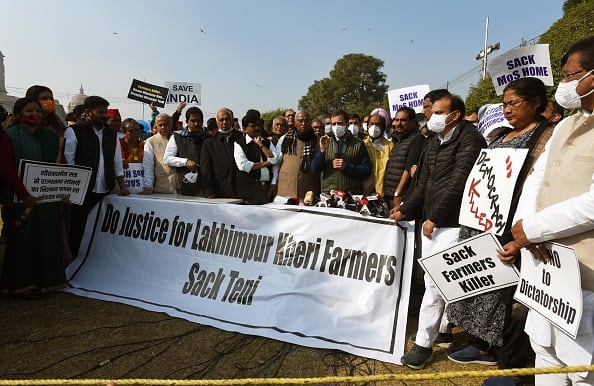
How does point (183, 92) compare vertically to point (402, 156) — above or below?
above

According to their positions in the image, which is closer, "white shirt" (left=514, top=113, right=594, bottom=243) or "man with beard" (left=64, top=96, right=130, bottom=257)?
"white shirt" (left=514, top=113, right=594, bottom=243)

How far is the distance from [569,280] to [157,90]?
29.4 ft

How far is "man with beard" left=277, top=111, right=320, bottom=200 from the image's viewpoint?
4785mm

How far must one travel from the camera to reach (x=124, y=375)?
8.43 feet

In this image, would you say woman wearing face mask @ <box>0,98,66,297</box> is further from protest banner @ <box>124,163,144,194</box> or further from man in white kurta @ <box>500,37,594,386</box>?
man in white kurta @ <box>500,37,594,386</box>

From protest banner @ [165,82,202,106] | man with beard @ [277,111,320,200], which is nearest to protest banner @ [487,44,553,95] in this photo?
man with beard @ [277,111,320,200]

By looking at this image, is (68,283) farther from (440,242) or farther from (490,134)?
(490,134)

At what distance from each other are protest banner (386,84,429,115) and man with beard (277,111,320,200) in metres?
2.44

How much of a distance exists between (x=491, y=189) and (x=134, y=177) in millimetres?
4179

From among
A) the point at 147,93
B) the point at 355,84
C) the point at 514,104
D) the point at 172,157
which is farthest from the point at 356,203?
the point at 355,84

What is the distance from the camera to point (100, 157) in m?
4.42

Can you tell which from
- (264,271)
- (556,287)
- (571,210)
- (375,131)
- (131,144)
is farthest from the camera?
(131,144)

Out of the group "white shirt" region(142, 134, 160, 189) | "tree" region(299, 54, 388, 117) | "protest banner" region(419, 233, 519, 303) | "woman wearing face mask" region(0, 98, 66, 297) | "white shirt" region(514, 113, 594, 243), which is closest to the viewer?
"white shirt" region(514, 113, 594, 243)

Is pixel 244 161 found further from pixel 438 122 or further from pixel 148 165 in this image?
pixel 438 122
